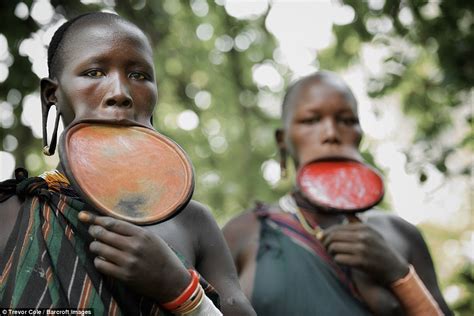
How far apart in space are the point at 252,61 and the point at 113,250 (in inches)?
223

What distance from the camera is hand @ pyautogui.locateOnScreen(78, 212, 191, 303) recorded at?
2.15 meters

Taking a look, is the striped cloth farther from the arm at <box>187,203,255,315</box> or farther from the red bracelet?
the arm at <box>187,203,255,315</box>

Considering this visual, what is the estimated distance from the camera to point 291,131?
4066mm

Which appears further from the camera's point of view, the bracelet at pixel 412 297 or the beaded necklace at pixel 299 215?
the beaded necklace at pixel 299 215

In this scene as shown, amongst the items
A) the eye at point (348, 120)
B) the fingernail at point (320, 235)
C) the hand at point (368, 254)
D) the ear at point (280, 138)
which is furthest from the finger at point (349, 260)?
the ear at point (280, 138)

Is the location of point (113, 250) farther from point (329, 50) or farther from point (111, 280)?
point (329, 50)

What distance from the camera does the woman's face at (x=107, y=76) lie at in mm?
2467

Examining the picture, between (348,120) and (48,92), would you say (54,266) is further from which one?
(348,120)

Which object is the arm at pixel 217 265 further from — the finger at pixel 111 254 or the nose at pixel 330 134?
the nose at pixel 330 134

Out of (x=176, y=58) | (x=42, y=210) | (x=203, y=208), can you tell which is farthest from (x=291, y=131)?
(x=176, y=58)

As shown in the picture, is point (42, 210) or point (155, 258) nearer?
point (155, 258)

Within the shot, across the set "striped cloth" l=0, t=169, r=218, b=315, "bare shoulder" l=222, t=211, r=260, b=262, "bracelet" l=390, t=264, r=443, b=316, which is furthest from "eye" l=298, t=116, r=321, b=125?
"striped cloth" l=0, t=169, r=218, b=315

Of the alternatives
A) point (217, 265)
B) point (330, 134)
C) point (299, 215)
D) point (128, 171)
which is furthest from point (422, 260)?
point (128, 171)

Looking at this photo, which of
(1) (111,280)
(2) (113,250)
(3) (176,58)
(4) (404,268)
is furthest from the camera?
(3) (176,58)
